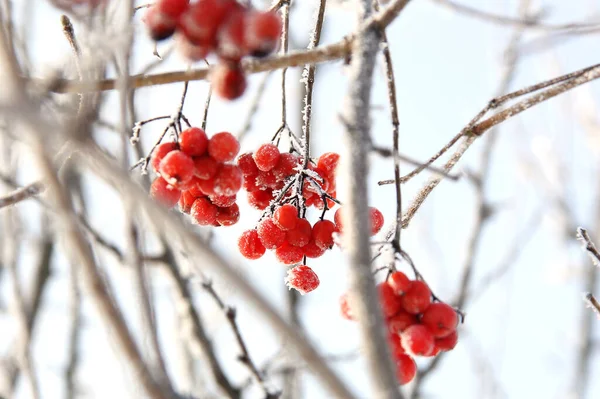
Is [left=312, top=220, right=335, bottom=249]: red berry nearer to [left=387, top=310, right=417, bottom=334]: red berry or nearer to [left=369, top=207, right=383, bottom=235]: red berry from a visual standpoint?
[left=369, top=207, right=383, bottom=235]: red berry

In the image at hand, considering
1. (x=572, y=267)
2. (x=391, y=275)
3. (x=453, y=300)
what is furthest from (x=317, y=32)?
(x=572, y=267)

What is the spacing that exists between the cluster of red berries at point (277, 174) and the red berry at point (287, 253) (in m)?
0.10

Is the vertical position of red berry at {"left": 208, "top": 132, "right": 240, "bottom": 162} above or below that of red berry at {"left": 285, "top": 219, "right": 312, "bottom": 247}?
above

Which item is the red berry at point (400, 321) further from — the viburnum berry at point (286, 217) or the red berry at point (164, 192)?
the red berry at point (164, 192)

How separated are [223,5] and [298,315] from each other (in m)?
2.34

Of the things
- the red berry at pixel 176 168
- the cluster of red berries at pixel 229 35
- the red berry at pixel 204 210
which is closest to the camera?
the cluster of red berries at pixel 229 35

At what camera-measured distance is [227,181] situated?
106cm

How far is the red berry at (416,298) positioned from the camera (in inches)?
37.5

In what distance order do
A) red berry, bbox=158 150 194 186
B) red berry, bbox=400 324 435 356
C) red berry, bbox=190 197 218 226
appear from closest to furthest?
red berry, bbox=400 324 435 356 → red berry, bbox=158 150 194 186 → red berry, bbox=190 197 218 226

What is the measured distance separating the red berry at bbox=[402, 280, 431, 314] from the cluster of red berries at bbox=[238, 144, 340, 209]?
0.31 meters

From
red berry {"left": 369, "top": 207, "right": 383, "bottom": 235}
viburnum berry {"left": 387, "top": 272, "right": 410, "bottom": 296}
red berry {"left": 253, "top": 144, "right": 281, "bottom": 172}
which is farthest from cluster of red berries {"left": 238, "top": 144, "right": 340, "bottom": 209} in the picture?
viburnum berry {"left": 387, "top": 272, "right": 410, "bottom": 296}

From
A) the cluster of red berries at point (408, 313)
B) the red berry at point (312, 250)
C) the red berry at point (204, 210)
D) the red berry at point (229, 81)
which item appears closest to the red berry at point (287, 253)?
the red berry at point (312, 250)

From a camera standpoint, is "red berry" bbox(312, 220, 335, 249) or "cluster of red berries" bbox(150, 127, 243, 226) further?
"red berry" bbox(312, 220, 335, 249)

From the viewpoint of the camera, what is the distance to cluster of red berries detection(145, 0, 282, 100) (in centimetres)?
79
